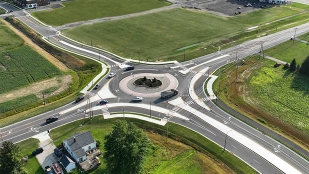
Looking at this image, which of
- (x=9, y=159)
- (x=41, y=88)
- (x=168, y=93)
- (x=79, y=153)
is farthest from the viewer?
(x=41, y=88)

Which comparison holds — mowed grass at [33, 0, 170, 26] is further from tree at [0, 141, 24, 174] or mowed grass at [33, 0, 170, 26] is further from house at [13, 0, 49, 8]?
tree at [0, 141, 24, 174]

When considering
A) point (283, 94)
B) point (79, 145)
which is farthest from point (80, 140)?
point (283, 94)

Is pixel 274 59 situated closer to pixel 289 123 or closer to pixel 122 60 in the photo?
pixel 289 123

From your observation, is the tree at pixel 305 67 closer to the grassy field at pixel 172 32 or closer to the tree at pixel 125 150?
the grassy field at pixel 172 32

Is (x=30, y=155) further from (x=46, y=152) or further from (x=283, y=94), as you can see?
(x=283, y=94)

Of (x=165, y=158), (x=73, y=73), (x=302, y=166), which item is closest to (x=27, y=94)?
(x=73, y=73)
